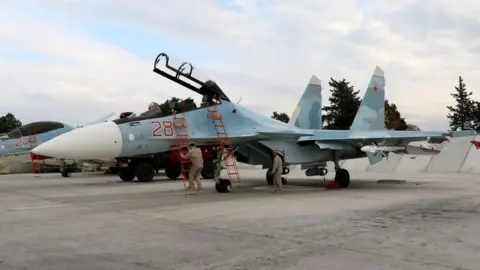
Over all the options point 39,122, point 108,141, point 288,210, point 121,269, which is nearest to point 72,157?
point 108,141

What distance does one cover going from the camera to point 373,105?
16.2m

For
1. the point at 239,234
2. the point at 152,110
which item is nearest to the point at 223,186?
the point at 152,110

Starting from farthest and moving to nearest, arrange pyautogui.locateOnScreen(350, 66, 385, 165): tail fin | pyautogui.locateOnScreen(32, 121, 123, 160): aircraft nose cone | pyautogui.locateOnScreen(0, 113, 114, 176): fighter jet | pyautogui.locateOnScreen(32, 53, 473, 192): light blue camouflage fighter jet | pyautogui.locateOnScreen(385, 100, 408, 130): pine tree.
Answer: pyautogui.locateOnScreen(385, 100, 408, 130): pine tree
pyautogui.locateOnScreen(0, 113, 114, 176): fighter jet
pyautogui.locateOnScreen(350, 66, 385, 165): tail fin
pyautogui.locateOnScreen(32, 53, 473, 192): light blue camouflage fighter jet
pyautogui.locateOnScreen(32, 121, 123, 160): aircraft nose cone

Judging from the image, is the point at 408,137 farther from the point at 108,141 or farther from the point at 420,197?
the point at 108,141

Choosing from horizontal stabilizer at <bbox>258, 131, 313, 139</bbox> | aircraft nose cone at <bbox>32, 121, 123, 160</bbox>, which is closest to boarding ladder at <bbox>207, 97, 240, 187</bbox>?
horizontal stabilizer at <bbox>258, 131, 313, 139</bbox>

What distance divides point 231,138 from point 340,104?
1966 inches

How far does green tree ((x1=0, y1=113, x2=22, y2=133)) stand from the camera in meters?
55.6

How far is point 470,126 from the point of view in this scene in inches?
2489

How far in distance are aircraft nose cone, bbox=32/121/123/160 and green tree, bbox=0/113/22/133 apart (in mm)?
50803

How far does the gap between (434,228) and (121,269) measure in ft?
14.2

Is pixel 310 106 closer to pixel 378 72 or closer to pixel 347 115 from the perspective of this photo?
pixel 378 72

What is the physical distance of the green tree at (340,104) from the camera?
5788cm

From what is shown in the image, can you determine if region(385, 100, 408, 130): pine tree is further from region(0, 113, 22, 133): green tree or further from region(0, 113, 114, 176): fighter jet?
region(0, 113, 22, 133): green tree

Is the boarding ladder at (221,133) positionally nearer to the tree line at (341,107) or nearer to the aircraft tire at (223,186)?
the aircraft tire at (223,186)
